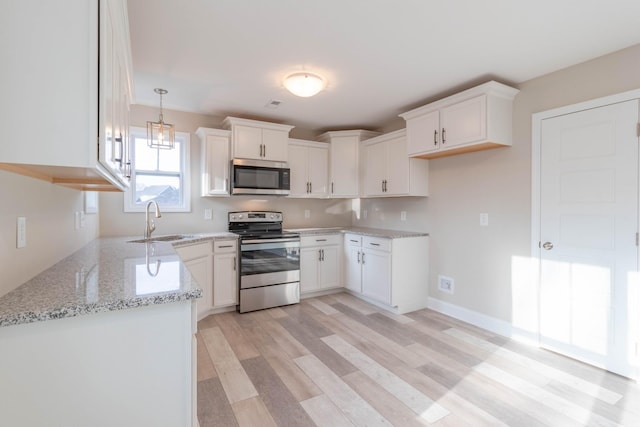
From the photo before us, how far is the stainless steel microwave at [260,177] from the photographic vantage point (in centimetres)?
372

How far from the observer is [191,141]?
12.7 ft

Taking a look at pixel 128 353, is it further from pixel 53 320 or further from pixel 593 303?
pixel 593 303

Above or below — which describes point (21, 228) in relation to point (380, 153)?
below

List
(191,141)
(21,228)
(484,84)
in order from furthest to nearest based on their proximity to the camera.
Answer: (191,141) < (484,84) < (21,228)

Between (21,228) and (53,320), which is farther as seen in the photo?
(21,228)

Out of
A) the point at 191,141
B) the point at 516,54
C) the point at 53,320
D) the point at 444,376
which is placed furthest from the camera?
the point at 191,141

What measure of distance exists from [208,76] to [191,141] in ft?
A: 4.04

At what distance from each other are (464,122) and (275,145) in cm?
221

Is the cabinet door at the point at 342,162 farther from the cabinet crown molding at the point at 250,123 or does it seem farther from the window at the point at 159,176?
the window at the point at 159,176

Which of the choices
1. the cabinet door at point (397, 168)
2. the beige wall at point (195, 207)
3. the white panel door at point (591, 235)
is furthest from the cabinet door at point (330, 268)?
the white panel door at point (591, 235)

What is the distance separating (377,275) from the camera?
3766 mm

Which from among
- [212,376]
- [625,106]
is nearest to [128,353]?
[212,376]

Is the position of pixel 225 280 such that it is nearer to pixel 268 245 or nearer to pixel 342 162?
pixel 268 245

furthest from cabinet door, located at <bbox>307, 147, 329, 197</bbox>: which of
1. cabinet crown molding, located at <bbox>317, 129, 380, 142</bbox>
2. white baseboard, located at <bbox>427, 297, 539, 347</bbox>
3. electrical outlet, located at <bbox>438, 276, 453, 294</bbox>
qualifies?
white baseboard, located at <bbox>427, 297, 539, 347</bbox>
